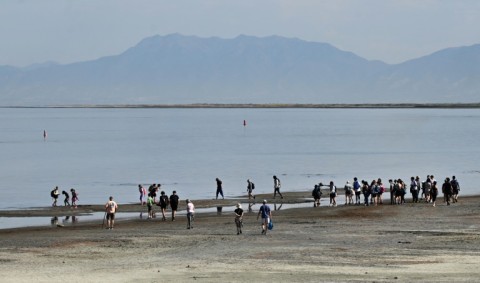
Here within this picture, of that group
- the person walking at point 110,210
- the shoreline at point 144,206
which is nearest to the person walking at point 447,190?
the shoreline at point 144,206

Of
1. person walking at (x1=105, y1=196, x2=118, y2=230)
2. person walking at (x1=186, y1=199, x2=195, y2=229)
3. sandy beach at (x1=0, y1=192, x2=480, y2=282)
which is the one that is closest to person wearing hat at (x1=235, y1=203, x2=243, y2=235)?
sandy beach at (x1=0, y1=192, x2=480, y2=282)

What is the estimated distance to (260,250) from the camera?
107 feet

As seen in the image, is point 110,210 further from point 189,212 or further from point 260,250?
point 260,250

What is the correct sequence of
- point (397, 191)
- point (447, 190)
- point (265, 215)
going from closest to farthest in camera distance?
point (265, 215) < point (447, 190) < point (397, 191)

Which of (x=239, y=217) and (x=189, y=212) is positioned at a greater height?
(x=189, y=212)

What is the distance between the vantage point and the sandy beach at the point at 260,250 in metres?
27.8

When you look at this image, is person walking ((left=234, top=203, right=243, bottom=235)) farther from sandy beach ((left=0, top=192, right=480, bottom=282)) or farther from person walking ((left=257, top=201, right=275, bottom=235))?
person walking ((left=257, top=201, right=275, bottom=235))

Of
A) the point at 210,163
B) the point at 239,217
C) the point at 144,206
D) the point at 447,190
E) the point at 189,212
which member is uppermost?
the point at 210,163

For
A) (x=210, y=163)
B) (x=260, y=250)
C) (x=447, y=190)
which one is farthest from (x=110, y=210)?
(x=210, y=163)

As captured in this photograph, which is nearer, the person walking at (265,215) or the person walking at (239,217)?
the person walking at (239,217)

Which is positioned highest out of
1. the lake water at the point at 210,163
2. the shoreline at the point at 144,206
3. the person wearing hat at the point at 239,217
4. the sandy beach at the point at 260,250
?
the lake water at the point at 210,163

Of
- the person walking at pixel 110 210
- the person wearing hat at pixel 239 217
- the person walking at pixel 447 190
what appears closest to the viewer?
the person wearing hat at pixel 239 217

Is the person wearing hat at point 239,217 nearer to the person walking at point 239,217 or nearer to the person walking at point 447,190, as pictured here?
the person walking at point 239,217

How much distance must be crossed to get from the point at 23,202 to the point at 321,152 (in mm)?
62635
